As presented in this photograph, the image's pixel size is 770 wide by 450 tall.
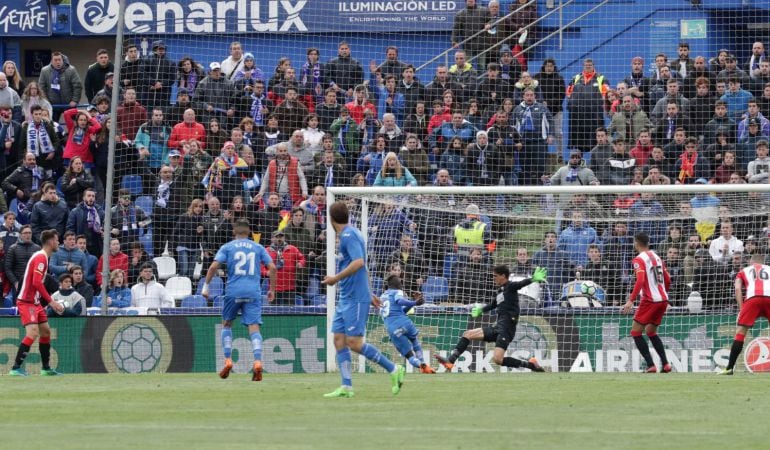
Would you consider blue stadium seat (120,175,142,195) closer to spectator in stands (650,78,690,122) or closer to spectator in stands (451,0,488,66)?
spectator in stands (451,0,488,66)

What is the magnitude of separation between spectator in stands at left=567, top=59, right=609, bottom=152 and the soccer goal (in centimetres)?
203

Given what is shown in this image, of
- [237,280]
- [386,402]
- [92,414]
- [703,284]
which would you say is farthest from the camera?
[703,284]

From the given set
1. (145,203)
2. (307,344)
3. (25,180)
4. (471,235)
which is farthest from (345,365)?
(25,180)

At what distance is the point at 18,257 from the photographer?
24.1 metres

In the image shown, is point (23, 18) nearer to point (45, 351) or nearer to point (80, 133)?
point (80, 133)

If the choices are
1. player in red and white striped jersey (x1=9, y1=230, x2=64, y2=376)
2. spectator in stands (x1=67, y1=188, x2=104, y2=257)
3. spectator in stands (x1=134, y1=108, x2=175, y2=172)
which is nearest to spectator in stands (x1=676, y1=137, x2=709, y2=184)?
spectator in stands (x1=134, y1=108, x2=175, y2=172)

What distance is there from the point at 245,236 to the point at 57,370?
6.15 m

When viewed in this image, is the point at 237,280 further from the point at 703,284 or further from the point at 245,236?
the point at 703,284

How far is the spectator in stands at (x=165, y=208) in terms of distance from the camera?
24.9m

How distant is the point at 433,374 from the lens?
68.0ft

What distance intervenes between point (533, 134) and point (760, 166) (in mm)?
4081

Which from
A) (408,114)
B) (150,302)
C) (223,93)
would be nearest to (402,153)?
(408,114)

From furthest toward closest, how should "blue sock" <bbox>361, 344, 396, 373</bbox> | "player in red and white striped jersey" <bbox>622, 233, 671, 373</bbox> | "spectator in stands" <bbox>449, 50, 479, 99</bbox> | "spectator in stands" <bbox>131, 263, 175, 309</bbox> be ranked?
1. "spectator in stands" <bbox>449, 50, 479, 99</bbox>
2. "spectator in stands" <bbox>131, 263, 175, 309</bbox>
3. "player in red and white striped jersey" <bbox>622, 233, 671, 373</bbox>
4. "blue sock" <bbox>361, 344, 396, 373</bbox>

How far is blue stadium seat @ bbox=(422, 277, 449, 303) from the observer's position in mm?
22984
